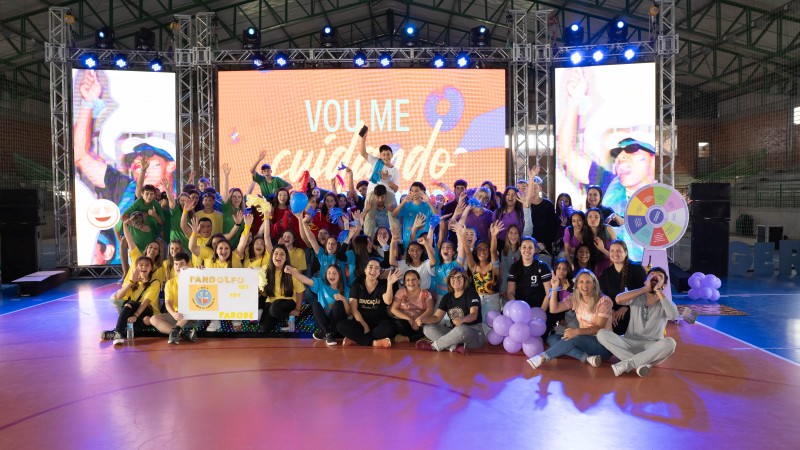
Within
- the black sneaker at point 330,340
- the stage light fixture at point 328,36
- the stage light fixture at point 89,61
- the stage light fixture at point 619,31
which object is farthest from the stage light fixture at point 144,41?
the stage light fixture at point 619,31

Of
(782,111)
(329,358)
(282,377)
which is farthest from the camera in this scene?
(782,111)

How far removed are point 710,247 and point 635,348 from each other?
7040 millimetres

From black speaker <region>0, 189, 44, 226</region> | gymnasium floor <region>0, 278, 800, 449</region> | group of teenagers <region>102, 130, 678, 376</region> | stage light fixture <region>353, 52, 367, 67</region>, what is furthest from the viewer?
stage light fixture <region>353, 52, 367, 67</region>

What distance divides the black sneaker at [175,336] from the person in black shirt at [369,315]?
1.73 m

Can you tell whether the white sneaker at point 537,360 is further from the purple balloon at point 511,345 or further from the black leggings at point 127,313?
the black leggings at point 127,313

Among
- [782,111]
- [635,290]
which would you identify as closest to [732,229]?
[782,111]

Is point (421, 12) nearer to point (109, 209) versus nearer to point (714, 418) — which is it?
point (109, 209)

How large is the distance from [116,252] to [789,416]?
1113 cm

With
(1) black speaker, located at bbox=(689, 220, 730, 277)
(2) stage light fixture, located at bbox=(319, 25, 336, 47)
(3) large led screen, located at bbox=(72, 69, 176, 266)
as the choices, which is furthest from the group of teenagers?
(2) stage light fixture, located at bbox=(319, 25, 336, 47)

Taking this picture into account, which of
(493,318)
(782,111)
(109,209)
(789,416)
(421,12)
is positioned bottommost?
(789,416)

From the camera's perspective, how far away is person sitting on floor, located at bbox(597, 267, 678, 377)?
4801 mm

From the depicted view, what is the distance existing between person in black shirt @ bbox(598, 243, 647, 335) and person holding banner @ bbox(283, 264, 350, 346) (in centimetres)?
267

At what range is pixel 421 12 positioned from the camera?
19.3 m

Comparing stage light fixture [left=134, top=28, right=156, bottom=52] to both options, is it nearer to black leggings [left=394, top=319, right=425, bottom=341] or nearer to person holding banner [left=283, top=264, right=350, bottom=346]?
person holding banner [left=283, top=264, right=350, bottom=346]
